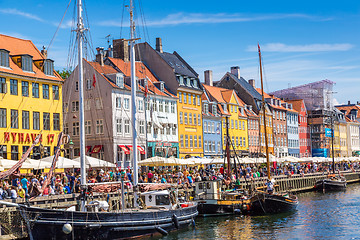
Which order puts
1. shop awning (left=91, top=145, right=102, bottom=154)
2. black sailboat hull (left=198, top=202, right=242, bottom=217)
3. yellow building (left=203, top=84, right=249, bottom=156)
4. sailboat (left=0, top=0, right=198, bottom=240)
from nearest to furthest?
sailboat (left=0, top=0, right=198, bottom=240), black sailboat hull (left=198, top=202, right=242, bottom=217), shop awning (left=91, top=145, right=102, bottom=154), yellow building (left=203, top=84, right=249, bottom=156)

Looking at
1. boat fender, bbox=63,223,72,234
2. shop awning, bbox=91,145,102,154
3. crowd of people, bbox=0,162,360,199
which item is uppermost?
shop awning, bbox=91,145,102,154

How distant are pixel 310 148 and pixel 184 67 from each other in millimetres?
50763

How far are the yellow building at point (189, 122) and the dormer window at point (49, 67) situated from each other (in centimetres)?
2276

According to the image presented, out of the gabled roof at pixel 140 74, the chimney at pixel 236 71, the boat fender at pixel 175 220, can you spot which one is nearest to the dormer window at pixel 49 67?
the gabled roof at pixel 140 74

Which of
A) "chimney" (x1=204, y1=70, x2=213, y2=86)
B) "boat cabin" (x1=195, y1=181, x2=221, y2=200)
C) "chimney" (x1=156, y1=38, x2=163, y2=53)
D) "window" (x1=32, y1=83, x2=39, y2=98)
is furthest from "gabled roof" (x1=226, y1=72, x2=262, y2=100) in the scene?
"boat cabin" (x1=195, y1=181, x2=221, y2=200)

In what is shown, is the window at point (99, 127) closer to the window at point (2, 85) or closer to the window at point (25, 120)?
the window at point (25, 120)

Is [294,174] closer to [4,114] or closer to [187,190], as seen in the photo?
[187,190]

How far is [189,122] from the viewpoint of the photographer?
8019cm

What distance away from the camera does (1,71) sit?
167 ft

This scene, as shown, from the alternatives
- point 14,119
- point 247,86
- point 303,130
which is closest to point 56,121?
point 14,119

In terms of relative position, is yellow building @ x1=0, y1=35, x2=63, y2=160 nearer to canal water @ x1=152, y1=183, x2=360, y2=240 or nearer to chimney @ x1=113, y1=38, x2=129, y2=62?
chimney @ x1=113, y1=38, x2=129, y2=62

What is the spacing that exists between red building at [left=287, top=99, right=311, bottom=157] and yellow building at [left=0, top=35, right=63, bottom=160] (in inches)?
2833

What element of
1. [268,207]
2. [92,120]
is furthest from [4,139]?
[268,207]

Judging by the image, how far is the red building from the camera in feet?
398
